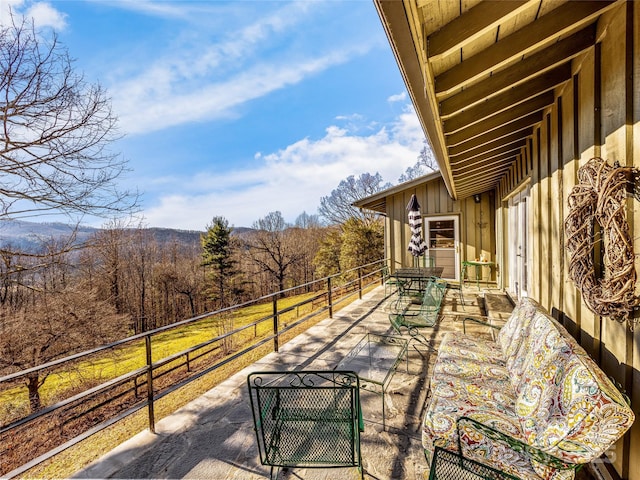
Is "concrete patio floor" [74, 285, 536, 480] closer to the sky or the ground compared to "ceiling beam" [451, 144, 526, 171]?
closer to the ground

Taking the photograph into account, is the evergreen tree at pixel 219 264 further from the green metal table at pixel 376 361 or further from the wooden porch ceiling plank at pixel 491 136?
the wooden porch ceiling plank at pixel 491 136

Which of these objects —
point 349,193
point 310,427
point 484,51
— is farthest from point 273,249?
point 484,51

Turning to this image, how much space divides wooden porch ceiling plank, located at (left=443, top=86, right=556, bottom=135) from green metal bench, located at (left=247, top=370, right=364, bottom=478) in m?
2.35

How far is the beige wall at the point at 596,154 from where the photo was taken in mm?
1346

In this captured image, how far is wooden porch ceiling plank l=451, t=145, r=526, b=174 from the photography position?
3.86 meters

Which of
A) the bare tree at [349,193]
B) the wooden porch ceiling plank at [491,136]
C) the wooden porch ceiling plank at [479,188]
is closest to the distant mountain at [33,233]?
the wooden porch ceiling plank at [491,136]

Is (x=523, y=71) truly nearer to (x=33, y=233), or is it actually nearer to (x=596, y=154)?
(x=596, y=154)

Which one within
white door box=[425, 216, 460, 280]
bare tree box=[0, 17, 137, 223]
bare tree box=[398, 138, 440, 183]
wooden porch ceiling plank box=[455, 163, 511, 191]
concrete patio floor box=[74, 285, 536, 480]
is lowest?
concrete patio floor box=[74, 285, 536, 480]

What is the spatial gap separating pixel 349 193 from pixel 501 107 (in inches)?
650

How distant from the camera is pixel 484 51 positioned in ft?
5.72

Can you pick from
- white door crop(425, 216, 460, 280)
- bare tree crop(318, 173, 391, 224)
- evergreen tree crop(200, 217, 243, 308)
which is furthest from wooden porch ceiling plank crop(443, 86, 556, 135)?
evergreen tree crop(200, 217, 243, 308)

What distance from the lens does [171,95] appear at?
6730 millimetres

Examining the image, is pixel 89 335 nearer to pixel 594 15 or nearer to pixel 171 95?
pixel 171 95

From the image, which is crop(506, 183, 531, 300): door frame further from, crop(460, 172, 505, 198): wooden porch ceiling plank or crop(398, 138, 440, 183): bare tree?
crop(398, 138, 440, 183): bare tree
